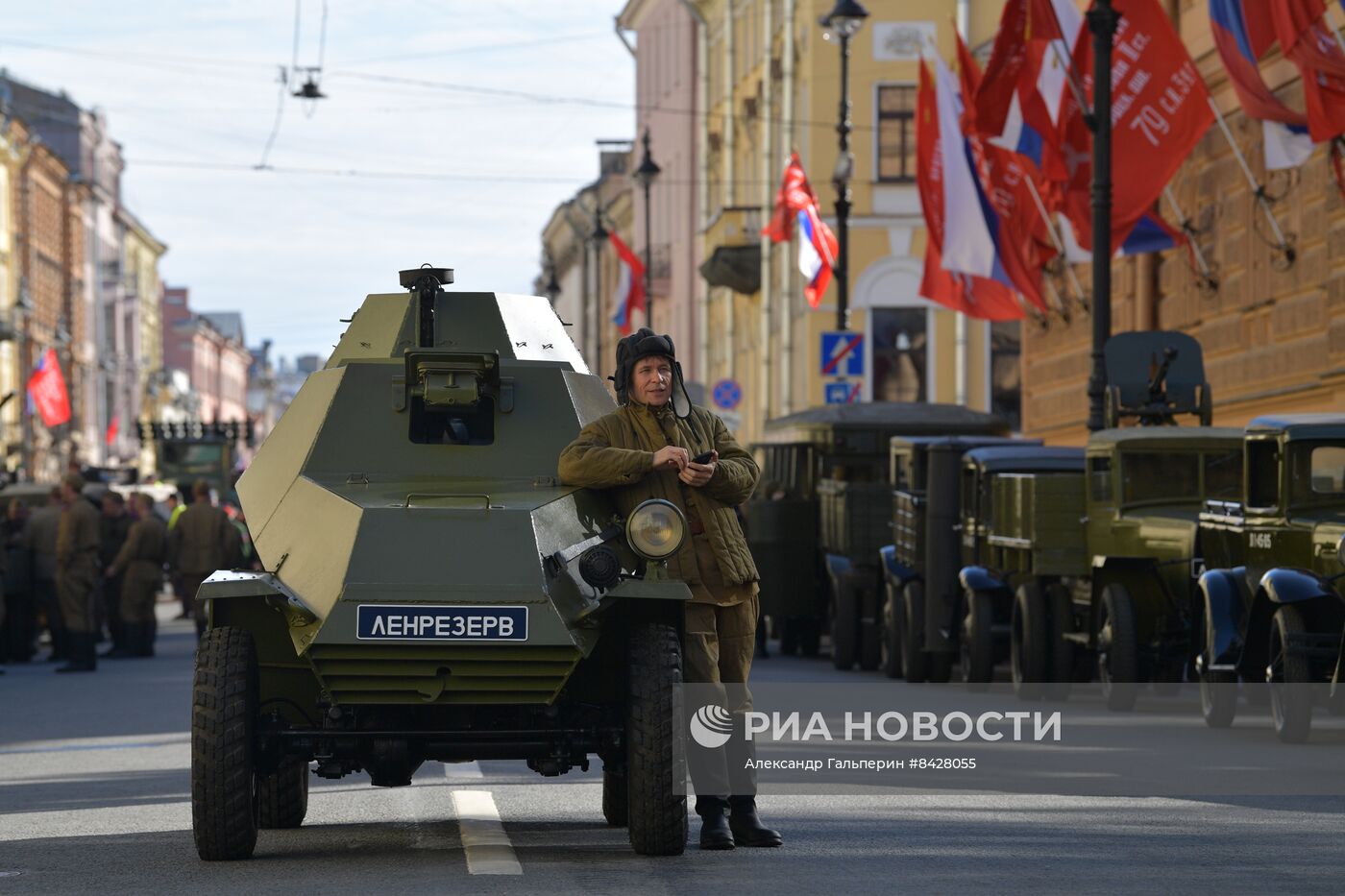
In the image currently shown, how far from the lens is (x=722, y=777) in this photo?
32.7 feet

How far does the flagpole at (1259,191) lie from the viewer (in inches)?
1156

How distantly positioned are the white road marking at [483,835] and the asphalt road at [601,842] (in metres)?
0.02

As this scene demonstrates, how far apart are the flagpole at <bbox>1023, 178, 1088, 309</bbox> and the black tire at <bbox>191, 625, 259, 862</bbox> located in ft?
80.6

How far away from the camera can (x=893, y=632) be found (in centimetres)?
2347

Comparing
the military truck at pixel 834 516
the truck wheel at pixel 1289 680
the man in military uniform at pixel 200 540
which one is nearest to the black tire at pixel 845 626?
the military truck at pixel 834 516

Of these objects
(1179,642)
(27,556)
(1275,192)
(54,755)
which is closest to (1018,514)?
(1179,642)

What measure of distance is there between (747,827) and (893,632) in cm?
1347

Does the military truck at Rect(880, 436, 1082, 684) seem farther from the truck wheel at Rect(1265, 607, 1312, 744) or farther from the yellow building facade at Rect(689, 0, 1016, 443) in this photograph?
the yellow building facade at Rect(689, 0, 1016, 443)

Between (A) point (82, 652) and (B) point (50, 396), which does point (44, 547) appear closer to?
(A) point (82, 652)

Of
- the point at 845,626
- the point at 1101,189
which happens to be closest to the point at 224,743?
the point at 845,626

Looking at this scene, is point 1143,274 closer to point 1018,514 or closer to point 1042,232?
point 1042,232

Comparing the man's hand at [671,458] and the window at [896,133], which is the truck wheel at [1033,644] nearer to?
the man's hand at [671,458]

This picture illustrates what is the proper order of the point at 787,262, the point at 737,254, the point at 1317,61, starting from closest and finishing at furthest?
the point at 1317,61 < the point at 787,262 < the point at 737,254

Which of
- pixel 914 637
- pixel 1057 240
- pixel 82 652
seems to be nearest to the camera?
pixel 914 637
